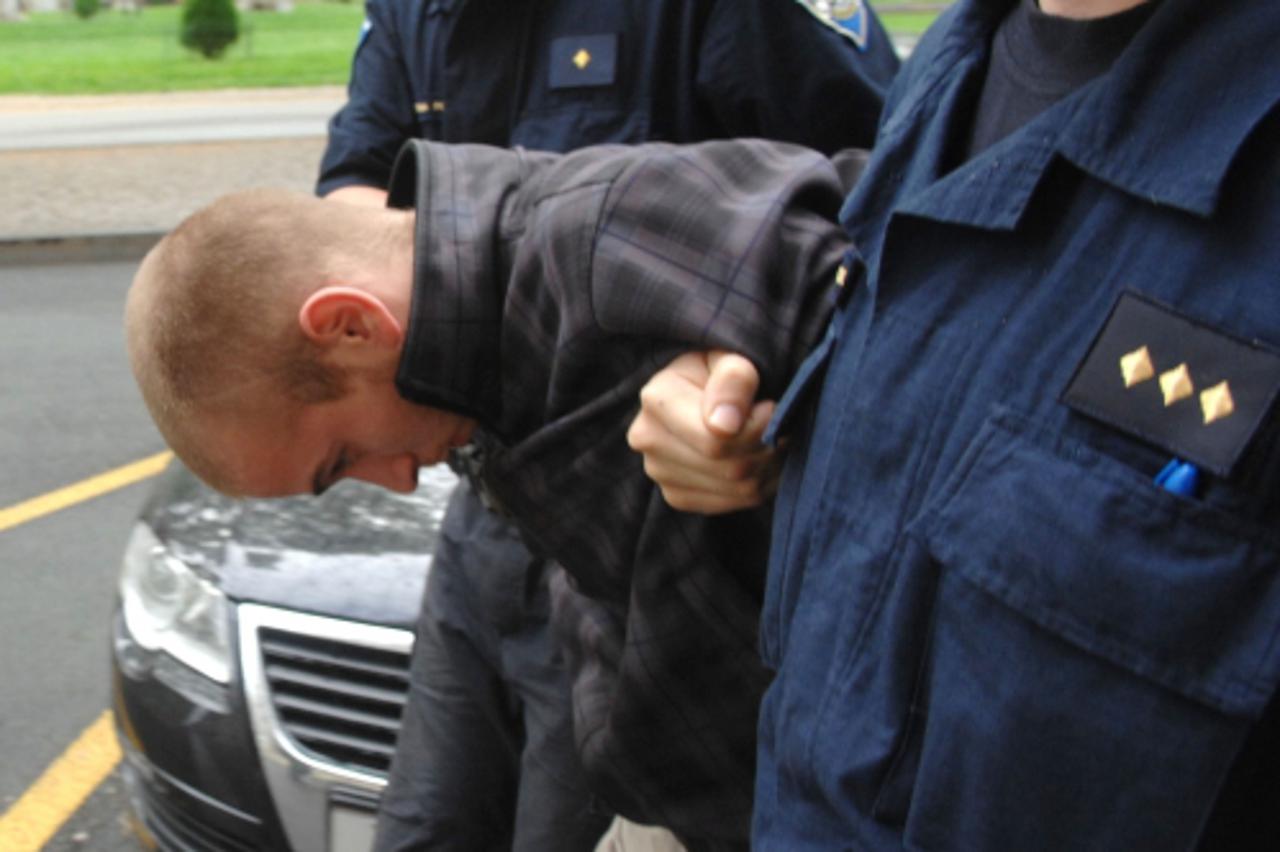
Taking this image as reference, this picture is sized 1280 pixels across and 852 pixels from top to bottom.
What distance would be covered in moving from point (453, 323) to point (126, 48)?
1156 inches

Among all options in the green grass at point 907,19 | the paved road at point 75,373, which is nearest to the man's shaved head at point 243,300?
the paved road at point 75,373

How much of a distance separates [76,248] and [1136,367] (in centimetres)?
917

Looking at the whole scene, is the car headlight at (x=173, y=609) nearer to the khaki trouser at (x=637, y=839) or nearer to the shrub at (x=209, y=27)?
the khaki trouser at (x=637, y=839)

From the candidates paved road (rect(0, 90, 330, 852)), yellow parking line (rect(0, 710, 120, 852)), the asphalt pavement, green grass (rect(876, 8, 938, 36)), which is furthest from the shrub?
yellow parking line (rect(0, 710, 120, 852))

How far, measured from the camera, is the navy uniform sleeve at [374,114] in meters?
2.18

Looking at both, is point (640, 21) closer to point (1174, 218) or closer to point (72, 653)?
point (1174, 218)

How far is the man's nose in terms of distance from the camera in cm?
156

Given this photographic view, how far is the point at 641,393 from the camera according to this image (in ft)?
3.91

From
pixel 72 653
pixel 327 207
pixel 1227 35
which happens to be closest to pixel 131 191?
pixel 72 653

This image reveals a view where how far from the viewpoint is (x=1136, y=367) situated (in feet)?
2.60

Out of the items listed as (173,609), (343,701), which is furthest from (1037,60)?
(173,609)

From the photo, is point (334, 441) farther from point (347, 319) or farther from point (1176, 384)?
point (1176, 384)

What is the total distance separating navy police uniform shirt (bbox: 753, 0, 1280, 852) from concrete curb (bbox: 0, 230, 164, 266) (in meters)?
8.61

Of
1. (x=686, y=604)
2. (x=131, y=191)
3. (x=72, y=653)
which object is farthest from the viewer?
(x=131, y=191)
